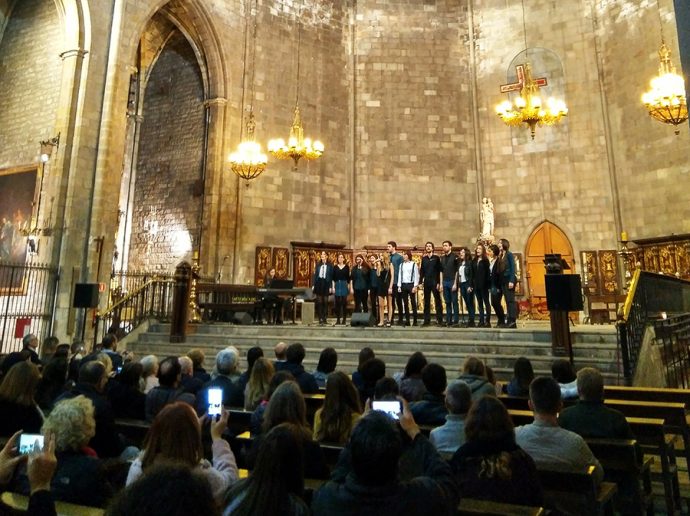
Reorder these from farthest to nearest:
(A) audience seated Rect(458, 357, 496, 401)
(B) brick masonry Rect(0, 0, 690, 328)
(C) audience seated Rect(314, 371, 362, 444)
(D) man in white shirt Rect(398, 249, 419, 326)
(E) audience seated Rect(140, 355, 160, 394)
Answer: (B) brick masonry Rect(0, 0, 690, 328), (D) man in white shirt Rect(398, 249, 419, 326), (E) audience seated Rect(140, 355, 160, 394), (A) audience seated Rect(458, 357, 496, 401), (C) audience seated Rect(314, 371, 362, 444)

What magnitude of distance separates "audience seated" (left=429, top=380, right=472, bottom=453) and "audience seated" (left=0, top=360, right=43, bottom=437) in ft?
7.37

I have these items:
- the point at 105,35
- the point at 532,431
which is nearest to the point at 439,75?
the point at 105,35

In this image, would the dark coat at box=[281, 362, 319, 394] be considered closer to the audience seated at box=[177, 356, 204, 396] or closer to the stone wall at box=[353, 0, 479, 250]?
the audience seated at box=[177, 356, 204, 396]

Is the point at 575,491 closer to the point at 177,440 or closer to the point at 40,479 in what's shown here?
the point at 177,440

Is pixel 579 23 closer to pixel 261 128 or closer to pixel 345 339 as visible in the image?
pixel 261 128

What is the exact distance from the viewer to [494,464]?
6.54ft

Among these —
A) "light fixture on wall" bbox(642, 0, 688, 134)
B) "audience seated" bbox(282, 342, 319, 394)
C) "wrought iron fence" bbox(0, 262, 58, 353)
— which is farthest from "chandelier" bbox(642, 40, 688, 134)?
"wrought iron fence" bbox(0, 262, 58, 353)

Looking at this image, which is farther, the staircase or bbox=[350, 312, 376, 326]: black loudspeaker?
bbox=[350, 312, 376, 326]: black loudspeaker

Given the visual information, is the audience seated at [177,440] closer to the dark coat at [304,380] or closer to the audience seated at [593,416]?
the audience seated at [593,416]

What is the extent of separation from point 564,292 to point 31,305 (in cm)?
989

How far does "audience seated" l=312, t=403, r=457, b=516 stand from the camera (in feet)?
4.76

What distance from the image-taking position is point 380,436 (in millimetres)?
1482

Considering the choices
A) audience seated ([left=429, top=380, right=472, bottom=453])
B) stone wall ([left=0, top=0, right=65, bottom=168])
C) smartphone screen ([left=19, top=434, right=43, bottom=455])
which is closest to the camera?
smartphone screen ([left=19, top=434, right=43, bottom=455])

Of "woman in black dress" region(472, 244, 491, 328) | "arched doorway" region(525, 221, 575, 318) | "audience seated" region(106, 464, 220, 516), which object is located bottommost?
"audience seated" region(106, 464, 220, 516)
